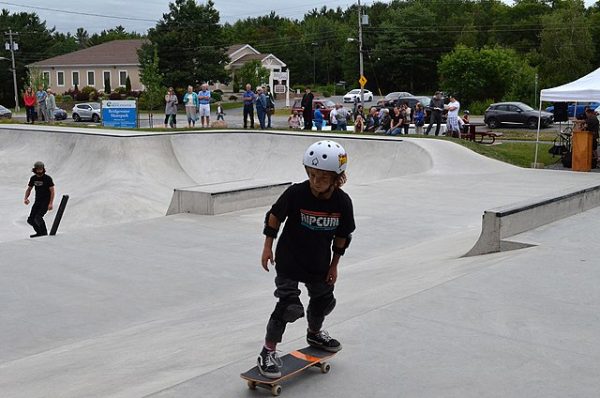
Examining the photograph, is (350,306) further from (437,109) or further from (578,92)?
(437,109)

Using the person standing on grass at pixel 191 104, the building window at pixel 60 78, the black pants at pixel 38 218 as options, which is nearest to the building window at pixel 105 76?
the building window at pixel 60 78

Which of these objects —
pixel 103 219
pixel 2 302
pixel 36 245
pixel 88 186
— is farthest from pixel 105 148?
pixel 2 302

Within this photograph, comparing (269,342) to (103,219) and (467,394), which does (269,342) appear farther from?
(103,219)

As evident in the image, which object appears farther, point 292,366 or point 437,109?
point 437,109

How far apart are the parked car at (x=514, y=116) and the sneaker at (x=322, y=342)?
30366 millimetres

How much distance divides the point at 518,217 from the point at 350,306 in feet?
10.9

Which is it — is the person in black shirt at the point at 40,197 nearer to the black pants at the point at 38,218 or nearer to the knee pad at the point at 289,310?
the black pants at the point at 38,218

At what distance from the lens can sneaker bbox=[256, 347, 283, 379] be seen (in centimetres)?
396

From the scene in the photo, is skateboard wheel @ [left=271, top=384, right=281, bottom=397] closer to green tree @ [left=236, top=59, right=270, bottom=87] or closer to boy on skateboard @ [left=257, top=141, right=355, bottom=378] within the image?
boy on skateboard @ [left=257, top=141, right=355, bottom=378]

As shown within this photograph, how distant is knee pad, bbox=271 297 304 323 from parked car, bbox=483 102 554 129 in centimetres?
3071

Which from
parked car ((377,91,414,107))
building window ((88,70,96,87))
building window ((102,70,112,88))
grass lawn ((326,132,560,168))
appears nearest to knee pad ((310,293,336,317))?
grass lawn ((326,132,560,168))

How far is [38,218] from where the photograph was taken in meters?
11.9

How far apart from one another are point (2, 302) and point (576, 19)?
6809 cm

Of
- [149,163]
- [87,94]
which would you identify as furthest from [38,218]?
[87,94]
